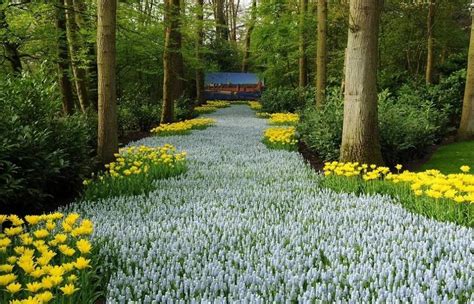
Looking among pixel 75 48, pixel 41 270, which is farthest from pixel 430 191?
pixel 75 48

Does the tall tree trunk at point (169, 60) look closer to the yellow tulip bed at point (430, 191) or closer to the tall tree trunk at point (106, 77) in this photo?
the tall tree trunk at point (106, 77)

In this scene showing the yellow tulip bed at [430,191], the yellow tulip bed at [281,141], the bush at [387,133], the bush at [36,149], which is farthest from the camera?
the yellow tulip bed at [281,141]

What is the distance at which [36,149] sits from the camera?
5.21 m

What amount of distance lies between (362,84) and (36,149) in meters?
4.75

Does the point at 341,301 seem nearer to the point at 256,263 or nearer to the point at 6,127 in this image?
the point at 256,263

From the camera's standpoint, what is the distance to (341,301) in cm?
265

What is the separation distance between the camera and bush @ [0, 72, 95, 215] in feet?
15.7

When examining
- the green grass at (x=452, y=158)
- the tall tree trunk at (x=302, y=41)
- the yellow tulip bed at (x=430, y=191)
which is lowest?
the green grass at (x=452, y=158)

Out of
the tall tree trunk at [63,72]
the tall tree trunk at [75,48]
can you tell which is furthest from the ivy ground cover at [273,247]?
the tall tree trunk at [75,48]

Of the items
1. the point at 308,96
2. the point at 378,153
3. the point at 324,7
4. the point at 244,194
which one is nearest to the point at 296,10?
the point at 308,96

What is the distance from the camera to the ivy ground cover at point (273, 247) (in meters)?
2.83

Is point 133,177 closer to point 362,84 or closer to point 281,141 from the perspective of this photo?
point 362,84

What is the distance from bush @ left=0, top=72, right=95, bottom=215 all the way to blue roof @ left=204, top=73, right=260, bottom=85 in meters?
33.9

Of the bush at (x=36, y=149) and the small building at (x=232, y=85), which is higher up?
the small building at (x=232, y=85)
